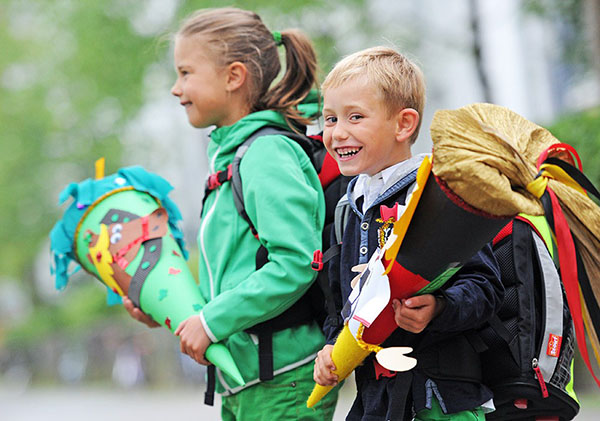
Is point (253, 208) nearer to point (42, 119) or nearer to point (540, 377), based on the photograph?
point (540, 377)

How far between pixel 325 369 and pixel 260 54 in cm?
144

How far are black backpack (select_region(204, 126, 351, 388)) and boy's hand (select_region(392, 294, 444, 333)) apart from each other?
2.09 ft

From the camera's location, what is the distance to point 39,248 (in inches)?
858

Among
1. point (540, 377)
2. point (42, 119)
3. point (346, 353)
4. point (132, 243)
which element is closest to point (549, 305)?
point (540, 377)

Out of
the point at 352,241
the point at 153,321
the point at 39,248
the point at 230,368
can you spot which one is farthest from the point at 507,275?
the point at 39,248

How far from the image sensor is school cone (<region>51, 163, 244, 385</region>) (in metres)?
3.23

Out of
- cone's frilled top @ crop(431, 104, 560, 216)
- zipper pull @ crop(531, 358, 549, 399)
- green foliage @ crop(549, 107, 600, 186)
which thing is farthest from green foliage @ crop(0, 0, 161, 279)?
cone's frilled top @ crop(431, 104, 560, 216)

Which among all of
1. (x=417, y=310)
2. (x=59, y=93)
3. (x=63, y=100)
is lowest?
(x=417, y=310)

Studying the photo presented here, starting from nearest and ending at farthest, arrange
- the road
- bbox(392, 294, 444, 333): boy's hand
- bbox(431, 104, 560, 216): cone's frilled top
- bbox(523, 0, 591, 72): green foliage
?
bbox(431, 104, 560, 216): cone's frilled top < bbox(392, 294, 444, 333): boy's hand < the road < bbox(523, 0, 591, 72): green foliage

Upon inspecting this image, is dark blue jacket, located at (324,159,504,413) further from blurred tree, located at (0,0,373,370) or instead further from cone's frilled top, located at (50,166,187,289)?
blurred tree, located at (0,0,373,370)

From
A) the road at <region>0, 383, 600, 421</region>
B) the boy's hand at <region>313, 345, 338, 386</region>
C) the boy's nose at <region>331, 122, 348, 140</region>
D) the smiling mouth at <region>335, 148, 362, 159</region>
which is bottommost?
the road at <region>0, 383, 600, 421</region>

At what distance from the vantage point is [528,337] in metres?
2.69

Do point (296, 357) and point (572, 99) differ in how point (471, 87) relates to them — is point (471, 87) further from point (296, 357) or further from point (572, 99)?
point (296, 357)

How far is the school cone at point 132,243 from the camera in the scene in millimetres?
3232
